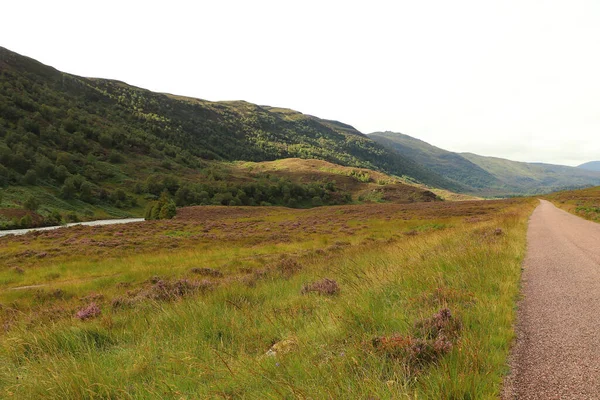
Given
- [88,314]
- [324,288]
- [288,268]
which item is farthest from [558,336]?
[88,314]

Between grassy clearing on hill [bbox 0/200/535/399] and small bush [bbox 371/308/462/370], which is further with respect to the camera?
small bush [bbox 371/308/462/370]

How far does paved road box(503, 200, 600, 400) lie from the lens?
3.23 meters

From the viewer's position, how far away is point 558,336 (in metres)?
4.52

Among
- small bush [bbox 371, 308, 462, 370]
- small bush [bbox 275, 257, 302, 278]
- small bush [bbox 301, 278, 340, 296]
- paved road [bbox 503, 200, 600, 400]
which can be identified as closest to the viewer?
paved road [bbox 503, 200, 600, 400]

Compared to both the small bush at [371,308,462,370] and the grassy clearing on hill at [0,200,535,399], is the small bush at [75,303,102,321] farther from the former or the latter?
the small bush at [371,308,462,370]

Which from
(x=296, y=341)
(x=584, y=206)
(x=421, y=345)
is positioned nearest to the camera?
(x=421, y=345)

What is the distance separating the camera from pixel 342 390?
3.04m

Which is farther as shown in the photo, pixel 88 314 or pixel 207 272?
pixel 207 272

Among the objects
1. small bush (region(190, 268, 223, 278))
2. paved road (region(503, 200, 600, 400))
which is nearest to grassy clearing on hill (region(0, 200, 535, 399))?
paved road (region(503, 200, 600, 400))

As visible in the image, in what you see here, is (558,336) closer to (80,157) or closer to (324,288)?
(324,288)

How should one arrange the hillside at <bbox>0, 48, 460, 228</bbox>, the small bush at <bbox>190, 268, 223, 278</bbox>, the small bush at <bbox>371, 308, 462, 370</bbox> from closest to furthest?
1. the small bush at <bbox>371, 308, 462, 370</bbox>
2. the small bush at <bbox>190, 268, 223, 278</bbox>
3. the hillside at <bbox>0, 48, 460, 228</bbox>

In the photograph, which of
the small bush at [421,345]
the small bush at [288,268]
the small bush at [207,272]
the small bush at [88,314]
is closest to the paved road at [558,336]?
the small bush at [421,345]

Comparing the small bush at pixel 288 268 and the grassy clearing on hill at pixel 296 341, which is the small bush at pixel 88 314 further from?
the small bush at pixel 288 268

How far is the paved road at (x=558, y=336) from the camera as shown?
10.6 ft
